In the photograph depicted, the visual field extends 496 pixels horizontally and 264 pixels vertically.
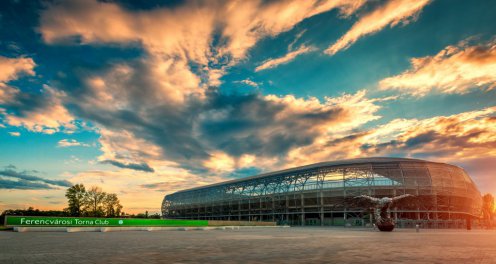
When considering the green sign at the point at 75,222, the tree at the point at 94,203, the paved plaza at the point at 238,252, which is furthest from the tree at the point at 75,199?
the paved plaza at the point at 238,252

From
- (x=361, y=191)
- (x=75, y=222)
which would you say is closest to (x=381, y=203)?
(x=361, y=191)

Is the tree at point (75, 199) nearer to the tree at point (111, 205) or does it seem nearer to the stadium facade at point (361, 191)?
the tree at point (111, 205)

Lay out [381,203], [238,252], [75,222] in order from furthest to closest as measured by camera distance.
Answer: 1. [381,203]
2. [75,222]
3. [238,252]

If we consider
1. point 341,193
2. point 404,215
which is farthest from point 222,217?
point 404,215

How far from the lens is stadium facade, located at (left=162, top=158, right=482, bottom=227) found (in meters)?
84.6

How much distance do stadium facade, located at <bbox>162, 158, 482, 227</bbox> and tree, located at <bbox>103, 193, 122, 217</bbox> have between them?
45176mm

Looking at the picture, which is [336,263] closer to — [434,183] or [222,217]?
[434,183]

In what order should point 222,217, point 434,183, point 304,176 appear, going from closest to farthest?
point 434,183 → point 304,176 → point 222,217

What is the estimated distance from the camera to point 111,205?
10500 cm

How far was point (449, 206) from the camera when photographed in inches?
3418

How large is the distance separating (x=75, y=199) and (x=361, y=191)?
77834 mm

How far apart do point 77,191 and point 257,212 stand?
57830 mm

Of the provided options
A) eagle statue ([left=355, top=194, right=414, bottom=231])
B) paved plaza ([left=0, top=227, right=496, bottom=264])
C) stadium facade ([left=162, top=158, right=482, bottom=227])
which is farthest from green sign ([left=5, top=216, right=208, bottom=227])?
stadium facade ([left=162, top=158, right=482, bottom=227])

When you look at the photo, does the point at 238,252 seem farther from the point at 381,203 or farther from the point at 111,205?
the point at 111,205
